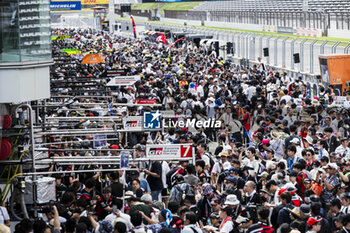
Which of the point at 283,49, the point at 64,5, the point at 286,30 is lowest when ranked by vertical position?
the point at 283,49

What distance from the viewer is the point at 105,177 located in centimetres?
1305

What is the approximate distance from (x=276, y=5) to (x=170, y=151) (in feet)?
230

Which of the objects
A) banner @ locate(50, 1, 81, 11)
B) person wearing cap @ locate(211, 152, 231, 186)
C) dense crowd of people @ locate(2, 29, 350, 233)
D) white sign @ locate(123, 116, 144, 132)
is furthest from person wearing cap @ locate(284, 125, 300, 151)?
banner @ locate(50, 1, 81, 11)

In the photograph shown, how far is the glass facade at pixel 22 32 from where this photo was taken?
1197cm

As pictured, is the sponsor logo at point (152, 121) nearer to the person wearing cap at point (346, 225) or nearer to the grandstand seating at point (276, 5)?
the person wearing cap at point (346, 225)

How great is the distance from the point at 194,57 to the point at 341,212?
109ft

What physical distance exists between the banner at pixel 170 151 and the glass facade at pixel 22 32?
2.99m

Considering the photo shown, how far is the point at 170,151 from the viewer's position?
34.9ft

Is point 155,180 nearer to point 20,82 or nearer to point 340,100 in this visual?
point 20,82

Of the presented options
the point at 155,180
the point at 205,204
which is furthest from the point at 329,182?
the point at 155,180

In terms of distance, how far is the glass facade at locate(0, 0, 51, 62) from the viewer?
39.3 feet

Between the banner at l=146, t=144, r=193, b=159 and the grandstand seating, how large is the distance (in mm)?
45350

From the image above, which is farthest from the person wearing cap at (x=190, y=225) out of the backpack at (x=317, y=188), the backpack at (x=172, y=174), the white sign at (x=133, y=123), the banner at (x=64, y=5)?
the banner at (x=64, y=5)

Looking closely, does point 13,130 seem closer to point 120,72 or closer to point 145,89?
point 120,72
